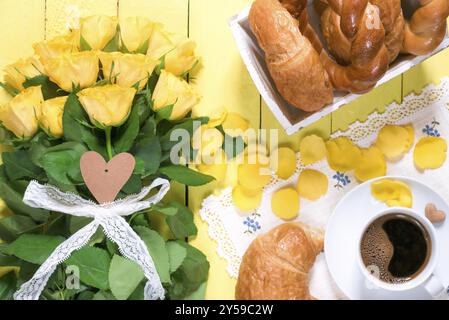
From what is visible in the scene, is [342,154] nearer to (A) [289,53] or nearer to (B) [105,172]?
(A) [289,53]

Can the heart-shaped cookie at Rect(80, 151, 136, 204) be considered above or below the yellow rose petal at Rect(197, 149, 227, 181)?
above

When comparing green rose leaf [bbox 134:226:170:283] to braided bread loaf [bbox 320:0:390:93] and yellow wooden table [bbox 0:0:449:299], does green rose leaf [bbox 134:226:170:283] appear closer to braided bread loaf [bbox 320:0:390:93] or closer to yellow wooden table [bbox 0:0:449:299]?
yellow wooden table [bbox 0:0:449:299]

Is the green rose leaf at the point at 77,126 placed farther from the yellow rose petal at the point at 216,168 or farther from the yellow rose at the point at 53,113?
the yellow rose petal at the point at 216,168

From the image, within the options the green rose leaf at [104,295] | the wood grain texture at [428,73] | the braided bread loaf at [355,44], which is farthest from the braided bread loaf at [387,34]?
the green rose leaf at [104,295]

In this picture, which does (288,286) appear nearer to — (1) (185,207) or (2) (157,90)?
(1) (185,207)

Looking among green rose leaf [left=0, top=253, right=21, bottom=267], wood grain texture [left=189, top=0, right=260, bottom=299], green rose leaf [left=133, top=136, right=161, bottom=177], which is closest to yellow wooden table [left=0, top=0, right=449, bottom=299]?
wood grain texture [left=189, top=0, right=260, bottom=299]
